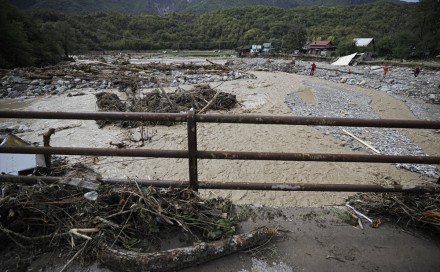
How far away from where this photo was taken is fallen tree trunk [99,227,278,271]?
5.75ft

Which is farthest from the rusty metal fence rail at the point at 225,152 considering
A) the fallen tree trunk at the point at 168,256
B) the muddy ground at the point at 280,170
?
the fallen tree trunk at the point at 168,256

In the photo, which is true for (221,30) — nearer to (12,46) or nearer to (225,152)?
(12,46)

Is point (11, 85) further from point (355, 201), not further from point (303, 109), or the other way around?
point (355, 201)

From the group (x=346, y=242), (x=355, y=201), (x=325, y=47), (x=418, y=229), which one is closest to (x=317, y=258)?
(x=346, y=242)

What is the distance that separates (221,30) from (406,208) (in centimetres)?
13609

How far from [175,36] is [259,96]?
383 ft

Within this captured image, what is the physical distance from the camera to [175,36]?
119 meters

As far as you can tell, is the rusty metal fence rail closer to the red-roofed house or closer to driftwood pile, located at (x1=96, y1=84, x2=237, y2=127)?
driftwood pile, located at (x1=96, y1=84, x2=237, y2=127)

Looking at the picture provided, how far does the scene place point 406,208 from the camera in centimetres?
237

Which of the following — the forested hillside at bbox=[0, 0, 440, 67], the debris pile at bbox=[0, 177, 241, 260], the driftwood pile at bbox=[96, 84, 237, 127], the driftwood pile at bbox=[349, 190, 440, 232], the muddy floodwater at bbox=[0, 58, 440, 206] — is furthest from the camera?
the forested hillside at bbox=[0, 0, 440, 67]

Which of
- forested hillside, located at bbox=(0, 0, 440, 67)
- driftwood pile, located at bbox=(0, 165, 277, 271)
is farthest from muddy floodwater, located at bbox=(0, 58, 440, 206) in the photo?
forested hillside, located at bbox=(0, 0, 440, 67)

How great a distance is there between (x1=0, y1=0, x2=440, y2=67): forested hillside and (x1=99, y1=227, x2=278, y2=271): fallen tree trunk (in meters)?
33.2

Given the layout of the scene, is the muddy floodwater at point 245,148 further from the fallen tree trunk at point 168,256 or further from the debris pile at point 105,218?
the fallen tree trunk at point 168,256

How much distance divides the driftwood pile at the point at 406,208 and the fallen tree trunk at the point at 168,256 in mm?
1562
